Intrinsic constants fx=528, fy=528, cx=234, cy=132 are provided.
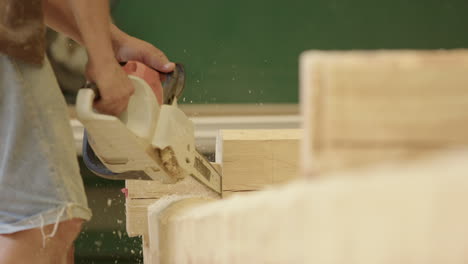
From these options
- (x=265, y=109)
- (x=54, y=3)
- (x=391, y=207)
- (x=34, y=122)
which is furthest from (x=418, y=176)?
(x=265, y=109)

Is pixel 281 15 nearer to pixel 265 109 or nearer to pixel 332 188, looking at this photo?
pixel 265 109

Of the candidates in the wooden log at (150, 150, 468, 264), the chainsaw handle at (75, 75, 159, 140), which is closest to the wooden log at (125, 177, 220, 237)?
the chainsaw handle at (75, 75, 159, 140)

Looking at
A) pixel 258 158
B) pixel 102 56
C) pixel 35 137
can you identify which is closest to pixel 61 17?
pixel 102 56

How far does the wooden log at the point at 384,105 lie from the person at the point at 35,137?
97 cm

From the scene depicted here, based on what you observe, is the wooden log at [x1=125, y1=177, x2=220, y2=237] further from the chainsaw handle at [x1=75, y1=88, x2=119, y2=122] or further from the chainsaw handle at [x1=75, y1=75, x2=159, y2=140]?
the chainsaw handle at [x1=75, y1=88, x2=119, y2=122]

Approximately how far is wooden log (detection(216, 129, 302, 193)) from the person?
0.48m

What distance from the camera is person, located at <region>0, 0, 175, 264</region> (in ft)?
3.80

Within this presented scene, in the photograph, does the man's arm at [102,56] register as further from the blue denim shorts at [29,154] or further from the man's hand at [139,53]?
the man's hand at [139,53]

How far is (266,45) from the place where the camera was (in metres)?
2.75

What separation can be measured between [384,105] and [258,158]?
1246 mm

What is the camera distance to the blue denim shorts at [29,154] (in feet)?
3.83

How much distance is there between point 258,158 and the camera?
158 centimetres

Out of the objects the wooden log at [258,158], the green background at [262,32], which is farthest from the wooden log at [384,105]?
the green background at [262,32]

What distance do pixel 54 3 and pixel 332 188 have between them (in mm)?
1412
